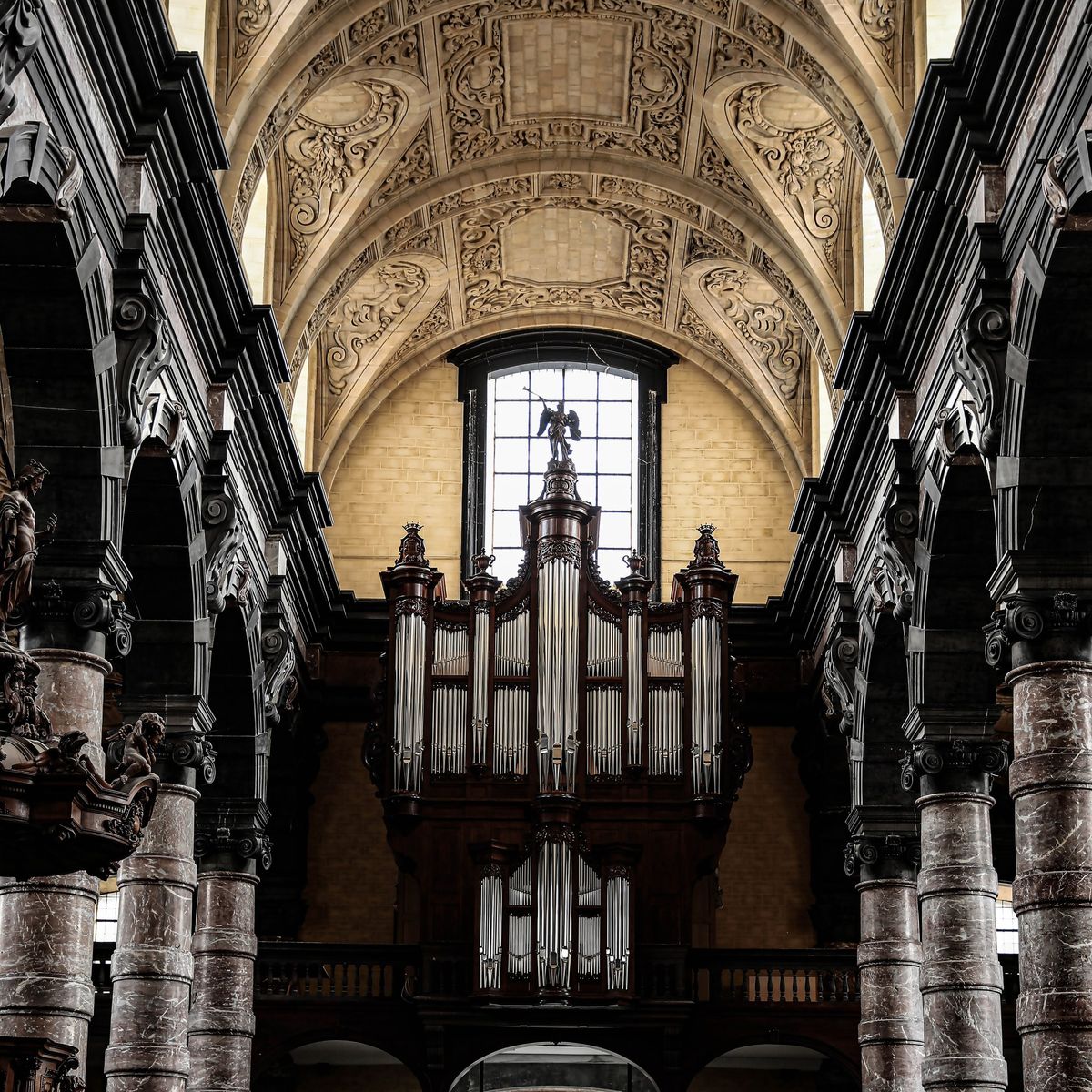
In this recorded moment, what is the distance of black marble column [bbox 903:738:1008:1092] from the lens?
16.5 m

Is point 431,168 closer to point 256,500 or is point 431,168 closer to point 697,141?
point 697,141

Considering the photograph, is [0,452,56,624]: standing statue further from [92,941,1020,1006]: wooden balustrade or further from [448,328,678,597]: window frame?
[448,328,678,597]: window frame

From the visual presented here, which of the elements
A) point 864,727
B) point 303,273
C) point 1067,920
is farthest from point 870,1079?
point 303,273

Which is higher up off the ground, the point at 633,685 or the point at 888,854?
the point at 633,685

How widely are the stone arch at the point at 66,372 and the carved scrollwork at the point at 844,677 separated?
28.9 feet

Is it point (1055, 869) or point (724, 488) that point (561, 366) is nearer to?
point (724, 488)

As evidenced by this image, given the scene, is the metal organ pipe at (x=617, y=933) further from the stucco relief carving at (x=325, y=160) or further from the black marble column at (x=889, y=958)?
the stucco relief carving at (x=325, y=160)

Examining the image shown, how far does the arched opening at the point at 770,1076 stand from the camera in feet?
77.3

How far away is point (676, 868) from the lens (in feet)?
72.9

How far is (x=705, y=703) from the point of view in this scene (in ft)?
74.1

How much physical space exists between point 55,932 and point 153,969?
3.39m

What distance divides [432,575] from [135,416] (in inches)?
361

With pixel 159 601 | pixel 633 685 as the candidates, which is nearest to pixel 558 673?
pixel 633 685

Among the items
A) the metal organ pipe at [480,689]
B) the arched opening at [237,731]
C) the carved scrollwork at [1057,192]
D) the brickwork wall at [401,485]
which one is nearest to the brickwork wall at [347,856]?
the brickwork wall at [401,485]
